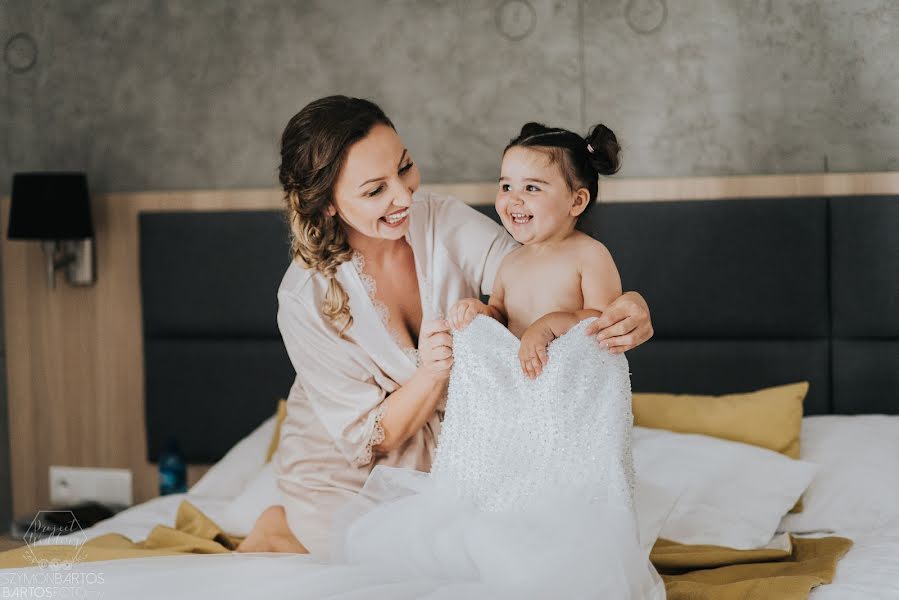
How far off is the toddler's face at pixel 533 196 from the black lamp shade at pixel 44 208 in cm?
199

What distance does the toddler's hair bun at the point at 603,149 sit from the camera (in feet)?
5.26

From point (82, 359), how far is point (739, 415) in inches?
90.2

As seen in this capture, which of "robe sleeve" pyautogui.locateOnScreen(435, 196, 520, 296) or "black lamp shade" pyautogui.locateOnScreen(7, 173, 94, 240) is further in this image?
"black lamp shade" pyautogui.locateOnScreen(7, 173, 94, 240)

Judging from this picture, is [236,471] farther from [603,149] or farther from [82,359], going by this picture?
[603,149]

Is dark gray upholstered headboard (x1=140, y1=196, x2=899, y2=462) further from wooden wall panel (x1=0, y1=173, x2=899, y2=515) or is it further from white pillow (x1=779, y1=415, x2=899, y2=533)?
wooden wall panel (x1=0, y1=173, x2=899, y2=515)

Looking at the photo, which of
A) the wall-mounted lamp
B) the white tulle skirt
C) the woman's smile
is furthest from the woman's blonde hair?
the wall-mounted lamp

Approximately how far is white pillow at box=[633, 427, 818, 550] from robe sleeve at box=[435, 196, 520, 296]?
69cm

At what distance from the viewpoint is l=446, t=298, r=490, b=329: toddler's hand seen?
162 cm

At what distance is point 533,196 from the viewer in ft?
5.29

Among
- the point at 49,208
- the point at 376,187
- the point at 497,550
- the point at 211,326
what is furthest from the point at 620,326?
the point at 49,208

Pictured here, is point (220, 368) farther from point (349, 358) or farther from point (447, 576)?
point (447, 576)

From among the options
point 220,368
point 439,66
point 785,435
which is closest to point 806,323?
point 785,435

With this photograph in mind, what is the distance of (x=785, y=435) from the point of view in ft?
7.91

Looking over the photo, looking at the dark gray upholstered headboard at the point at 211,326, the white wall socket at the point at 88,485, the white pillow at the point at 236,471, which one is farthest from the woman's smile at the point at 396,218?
the white wall socket at the point at 88,485
